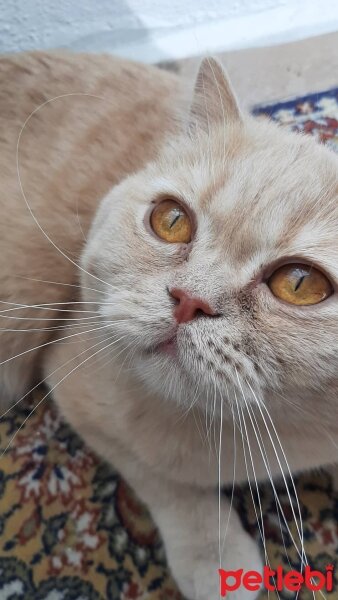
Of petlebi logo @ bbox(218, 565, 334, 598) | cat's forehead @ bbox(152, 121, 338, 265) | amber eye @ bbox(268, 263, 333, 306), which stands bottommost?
petlebi logo @ bbox(218, 565, 334, 598)

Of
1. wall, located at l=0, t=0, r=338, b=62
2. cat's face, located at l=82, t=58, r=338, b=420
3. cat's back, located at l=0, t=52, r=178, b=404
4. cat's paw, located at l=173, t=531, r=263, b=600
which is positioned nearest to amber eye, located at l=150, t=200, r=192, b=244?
cat's face, located at l=82, t=58, r=338, b=420

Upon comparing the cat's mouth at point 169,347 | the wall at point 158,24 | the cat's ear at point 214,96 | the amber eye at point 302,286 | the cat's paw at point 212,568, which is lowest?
the cat's paw at point 212,568

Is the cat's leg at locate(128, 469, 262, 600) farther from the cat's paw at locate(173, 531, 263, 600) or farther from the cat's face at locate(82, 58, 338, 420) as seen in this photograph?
the cat's face at locate(82, 58, 338, 420)

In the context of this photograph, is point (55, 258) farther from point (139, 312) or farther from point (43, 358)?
point (139, 312)

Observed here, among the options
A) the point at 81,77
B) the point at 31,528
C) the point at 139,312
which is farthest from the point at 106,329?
the point at 81,77

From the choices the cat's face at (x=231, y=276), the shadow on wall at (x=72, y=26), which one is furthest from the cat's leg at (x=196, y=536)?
the shadow on wall at (x=72, y=26)

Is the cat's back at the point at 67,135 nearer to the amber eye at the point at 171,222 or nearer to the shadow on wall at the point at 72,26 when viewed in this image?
the amber eye at the point at 171,222

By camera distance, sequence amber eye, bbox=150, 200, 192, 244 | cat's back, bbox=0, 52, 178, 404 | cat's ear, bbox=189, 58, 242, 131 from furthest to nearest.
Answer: cat's back, bbox=0, 52, 178, 404, cat's ear, bbox=189, 58, 242, 131, amber eye, bbox=150, 200, 192, 244

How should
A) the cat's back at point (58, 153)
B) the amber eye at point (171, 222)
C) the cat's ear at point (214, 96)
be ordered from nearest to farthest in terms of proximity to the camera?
the amber eye at point (171, 222), the cat's ear at point (214, 96), the cat's back at point (58, 153)
